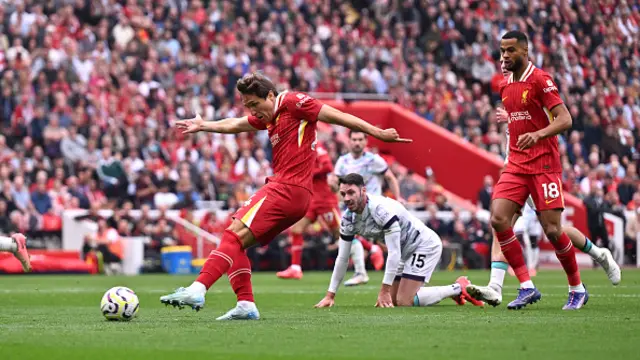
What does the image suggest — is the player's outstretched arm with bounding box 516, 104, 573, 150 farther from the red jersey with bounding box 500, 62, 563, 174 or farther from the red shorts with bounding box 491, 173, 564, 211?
the red shorts with bounding box 491, 173, 564, 211

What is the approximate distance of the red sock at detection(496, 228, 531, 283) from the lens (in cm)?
1220

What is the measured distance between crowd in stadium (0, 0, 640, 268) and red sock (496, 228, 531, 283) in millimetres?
14654

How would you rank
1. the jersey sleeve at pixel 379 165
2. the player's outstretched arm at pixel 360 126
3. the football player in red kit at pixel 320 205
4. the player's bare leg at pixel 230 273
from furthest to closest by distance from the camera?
the football player in red kit at pixel 320 205 < the jersey sleeve at pixel 379 165 < the player's outstretched arm at pixel 360 126 < the player's bare leg at pixel 230 273

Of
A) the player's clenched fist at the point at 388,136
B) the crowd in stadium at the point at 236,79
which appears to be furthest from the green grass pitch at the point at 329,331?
the crowd in stadium at the point at 236,79

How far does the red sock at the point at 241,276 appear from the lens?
10734 mm

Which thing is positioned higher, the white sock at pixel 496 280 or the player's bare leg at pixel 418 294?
the white sock at pixel 496 280

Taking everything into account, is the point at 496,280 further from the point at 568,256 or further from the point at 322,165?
the point at 322,165

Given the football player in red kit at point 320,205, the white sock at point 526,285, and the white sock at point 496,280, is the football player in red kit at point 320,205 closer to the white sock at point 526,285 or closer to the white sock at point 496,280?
the white sock at point 496,280

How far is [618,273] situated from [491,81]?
22210 millimetres

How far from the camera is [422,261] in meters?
13.3

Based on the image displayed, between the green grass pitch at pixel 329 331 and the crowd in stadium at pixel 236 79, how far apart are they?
12.0 m

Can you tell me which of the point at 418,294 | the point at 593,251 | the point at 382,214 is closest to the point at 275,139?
the point at 382,214

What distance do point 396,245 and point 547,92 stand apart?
2.42 metres

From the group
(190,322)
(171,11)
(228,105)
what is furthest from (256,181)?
(190,322)
